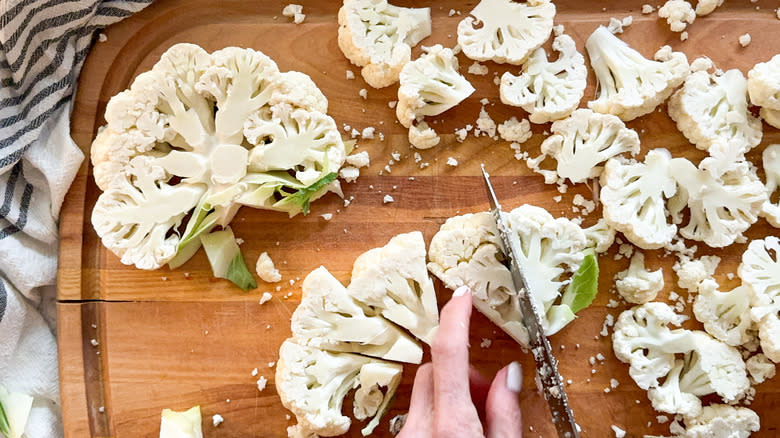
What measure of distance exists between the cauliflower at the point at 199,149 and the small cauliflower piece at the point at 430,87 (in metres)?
0.21

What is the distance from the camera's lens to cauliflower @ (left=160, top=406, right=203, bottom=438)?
180cm

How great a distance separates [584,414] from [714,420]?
0.32 metres

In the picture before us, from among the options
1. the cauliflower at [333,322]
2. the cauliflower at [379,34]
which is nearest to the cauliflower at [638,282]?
the cauliflower at [333,322]

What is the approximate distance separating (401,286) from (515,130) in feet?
1.74

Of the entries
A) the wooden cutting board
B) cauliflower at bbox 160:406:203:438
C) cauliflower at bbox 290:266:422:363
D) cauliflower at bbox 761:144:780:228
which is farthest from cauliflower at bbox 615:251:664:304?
cauliflower at bbox 160:406:203:438

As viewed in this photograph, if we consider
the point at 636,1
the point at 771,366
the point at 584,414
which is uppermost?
the point at 636,1

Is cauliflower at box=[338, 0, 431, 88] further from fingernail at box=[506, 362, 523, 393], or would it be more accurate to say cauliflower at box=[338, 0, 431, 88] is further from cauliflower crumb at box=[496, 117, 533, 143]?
fingernail at box=[506, 362, 523, 393]

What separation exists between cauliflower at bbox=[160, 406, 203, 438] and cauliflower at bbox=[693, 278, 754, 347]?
4.48ft

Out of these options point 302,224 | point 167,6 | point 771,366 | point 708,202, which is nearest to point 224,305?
point 302,224

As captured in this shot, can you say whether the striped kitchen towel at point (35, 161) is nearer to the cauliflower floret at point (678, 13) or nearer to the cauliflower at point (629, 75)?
the cauliflower at point (629, 75)

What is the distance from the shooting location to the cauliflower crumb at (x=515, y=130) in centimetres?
186

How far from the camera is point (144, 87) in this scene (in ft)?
5.80

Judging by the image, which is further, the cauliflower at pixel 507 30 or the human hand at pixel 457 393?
the cauliflower at pixel 507 30

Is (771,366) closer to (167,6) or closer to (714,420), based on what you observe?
(714,420)
